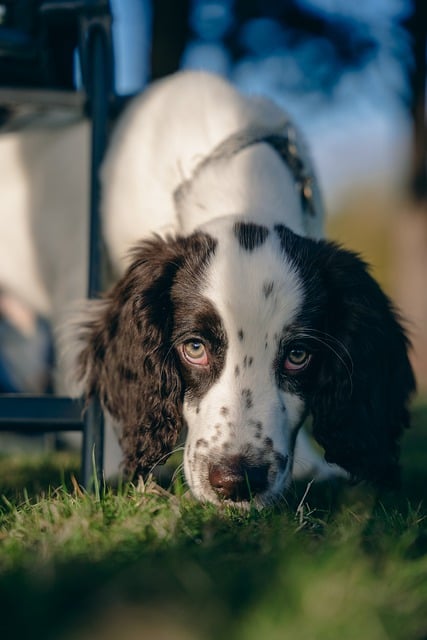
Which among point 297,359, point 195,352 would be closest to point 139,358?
point 195,352

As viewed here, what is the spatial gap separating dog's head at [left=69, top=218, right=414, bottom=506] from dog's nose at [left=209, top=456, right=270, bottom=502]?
1.0 inches

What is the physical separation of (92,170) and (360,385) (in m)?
1.32

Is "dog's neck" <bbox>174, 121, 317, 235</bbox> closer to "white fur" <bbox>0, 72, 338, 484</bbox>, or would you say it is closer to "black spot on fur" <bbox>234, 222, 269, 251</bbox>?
"white fur" <bbox>0, 72, 338, 484</bbox>

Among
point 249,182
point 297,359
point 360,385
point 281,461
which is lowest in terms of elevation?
point 281,461

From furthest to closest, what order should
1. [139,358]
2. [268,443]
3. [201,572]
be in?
→ [139,358], [268,443], [201,572]

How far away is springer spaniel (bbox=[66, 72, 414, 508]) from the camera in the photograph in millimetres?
2420

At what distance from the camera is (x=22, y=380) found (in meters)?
4.45

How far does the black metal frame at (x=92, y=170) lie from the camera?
99.5 inches

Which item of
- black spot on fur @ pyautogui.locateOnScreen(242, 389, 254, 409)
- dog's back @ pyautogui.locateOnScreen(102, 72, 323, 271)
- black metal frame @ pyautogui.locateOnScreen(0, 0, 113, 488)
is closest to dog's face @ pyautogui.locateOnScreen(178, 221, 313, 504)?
black spot on fur @ pyautogui.locateOnScreen(242, 389, 254, 409)

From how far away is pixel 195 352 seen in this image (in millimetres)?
2645

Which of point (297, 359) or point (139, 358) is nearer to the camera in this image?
point (297, 359)

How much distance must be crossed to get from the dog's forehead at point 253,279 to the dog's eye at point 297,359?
103 mm

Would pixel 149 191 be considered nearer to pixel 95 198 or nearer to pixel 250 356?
pixel 95 198

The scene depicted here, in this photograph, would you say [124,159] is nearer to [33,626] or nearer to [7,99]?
[7,99]
